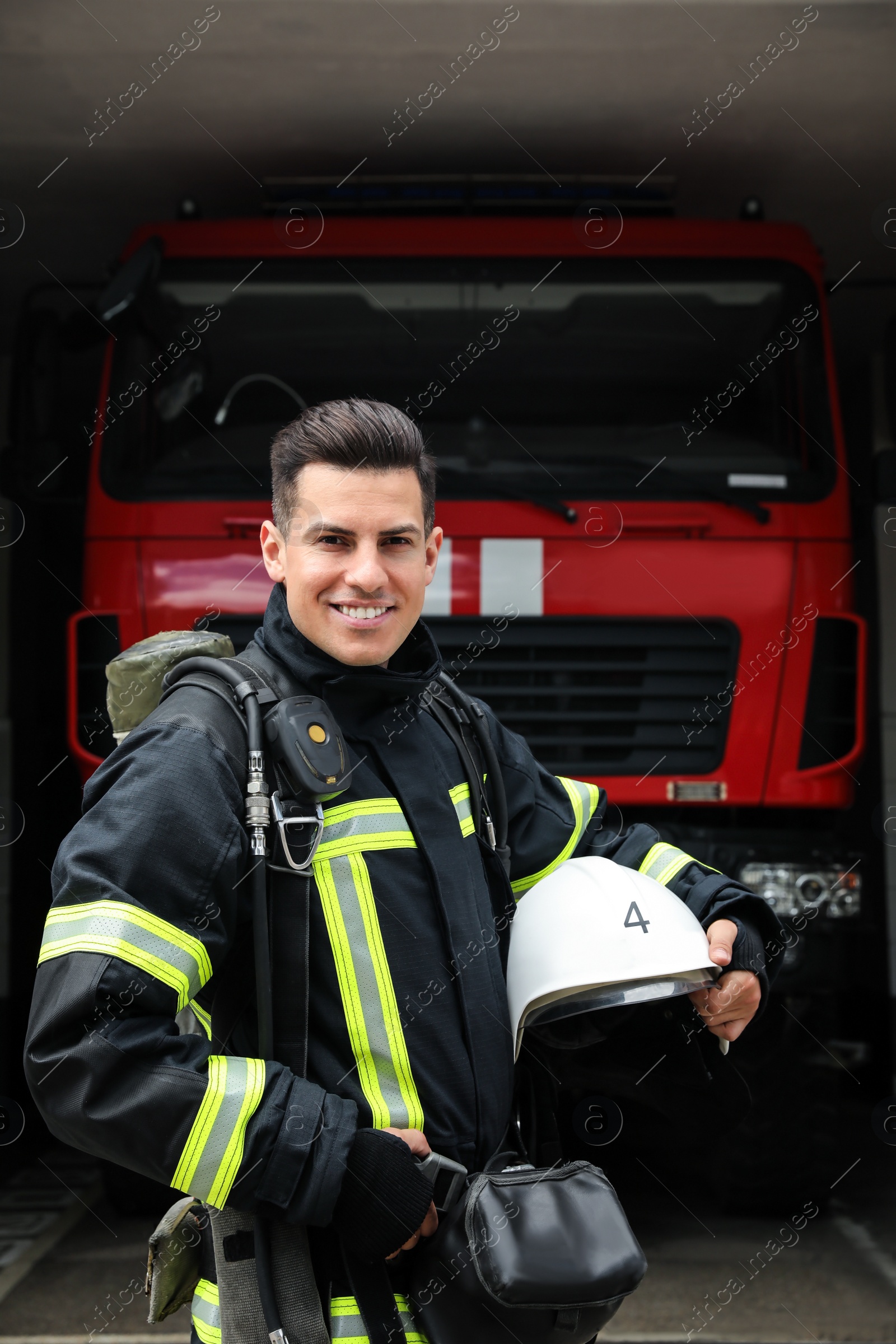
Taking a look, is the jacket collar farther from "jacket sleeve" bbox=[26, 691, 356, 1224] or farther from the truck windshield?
the truck windshield

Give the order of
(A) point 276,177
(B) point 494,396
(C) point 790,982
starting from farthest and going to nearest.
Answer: (A) point 276,177
(B) point 494,396
(C) point 790,982

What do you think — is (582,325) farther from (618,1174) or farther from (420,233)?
(618,1174)

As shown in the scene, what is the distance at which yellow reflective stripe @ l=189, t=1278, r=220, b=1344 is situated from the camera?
1.62m

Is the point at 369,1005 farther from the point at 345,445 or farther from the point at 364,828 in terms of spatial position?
the point at 345,445

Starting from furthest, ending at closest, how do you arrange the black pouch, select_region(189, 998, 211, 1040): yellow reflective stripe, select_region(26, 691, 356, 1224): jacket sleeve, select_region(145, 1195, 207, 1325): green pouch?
select_region(145, 1195, 207, 1325): green pouch
select_region(189, 998, 211, 1040): yellow reflective stripe
the black pouch
select_region(26, 691, 356, 1224): jacket sleeve

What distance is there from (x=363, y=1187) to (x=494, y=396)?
2932 mm

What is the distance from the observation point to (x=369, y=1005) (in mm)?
1579

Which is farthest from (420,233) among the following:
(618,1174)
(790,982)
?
(618,1174)

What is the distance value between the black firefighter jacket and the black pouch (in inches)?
5.0

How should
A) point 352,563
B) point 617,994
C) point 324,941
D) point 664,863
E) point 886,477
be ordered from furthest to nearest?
A: 1. point 886,477
2. point 664,863
3. point 617,994
4. point 352,563
5. point 324,941

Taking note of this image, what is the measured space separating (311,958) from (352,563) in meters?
0.53

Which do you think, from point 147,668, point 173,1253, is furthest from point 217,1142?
point 147,668

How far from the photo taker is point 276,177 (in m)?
4.53

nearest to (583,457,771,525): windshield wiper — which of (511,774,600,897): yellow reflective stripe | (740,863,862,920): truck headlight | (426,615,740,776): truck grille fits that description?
(426,615,740,776): truck grille
